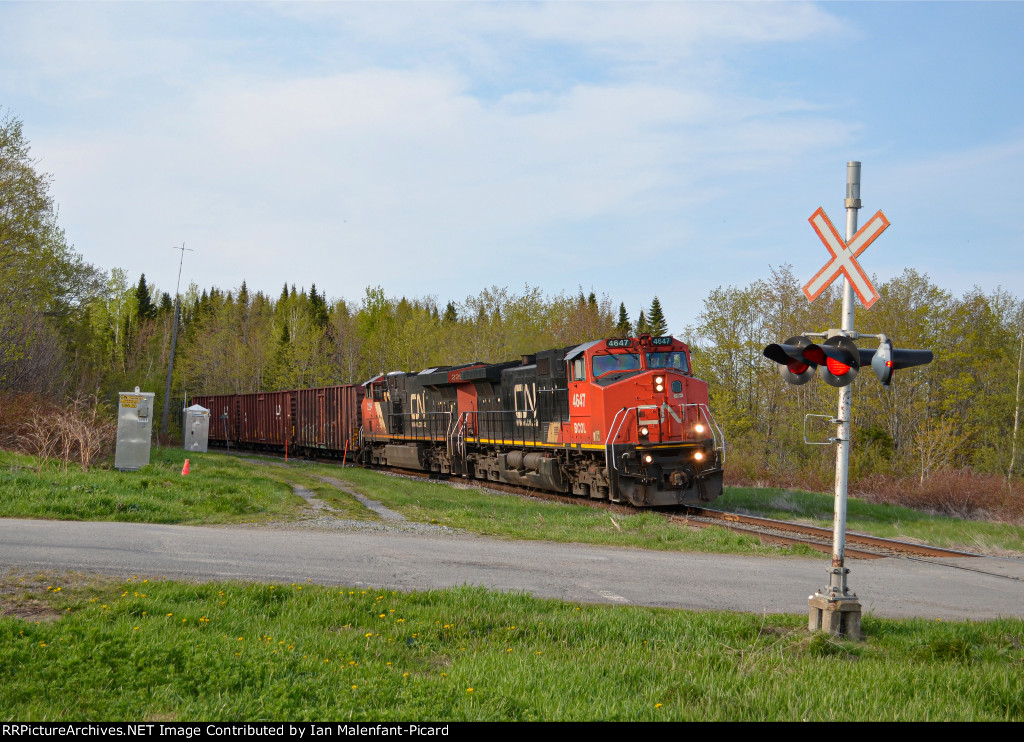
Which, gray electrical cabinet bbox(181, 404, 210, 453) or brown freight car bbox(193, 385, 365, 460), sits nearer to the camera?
brown freight car bbox(193, 385, 365, 460)

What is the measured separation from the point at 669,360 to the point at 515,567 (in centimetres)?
928

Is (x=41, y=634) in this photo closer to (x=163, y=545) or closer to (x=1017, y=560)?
(x=163, y=545)

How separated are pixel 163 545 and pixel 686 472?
1075 cm

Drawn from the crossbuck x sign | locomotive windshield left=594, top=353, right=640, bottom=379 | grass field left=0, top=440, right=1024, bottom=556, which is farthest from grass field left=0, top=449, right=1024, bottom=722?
locomotive windshield left=594, top=353, right=640, bottom=379

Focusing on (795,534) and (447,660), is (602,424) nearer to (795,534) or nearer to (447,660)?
(795,534)

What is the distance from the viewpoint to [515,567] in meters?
10.4

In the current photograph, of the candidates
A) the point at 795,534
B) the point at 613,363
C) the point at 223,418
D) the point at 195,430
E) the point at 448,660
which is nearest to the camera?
the point at 448,660

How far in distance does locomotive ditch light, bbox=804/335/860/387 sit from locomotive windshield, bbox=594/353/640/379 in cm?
1087

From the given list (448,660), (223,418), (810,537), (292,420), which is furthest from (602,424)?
(223,418)

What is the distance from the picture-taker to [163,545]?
417 inches

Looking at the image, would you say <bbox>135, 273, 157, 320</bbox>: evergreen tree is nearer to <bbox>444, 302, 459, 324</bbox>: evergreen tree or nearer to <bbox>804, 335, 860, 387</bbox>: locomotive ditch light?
<bbox>444, 302, 459, 324</bbox>: evergreen tree

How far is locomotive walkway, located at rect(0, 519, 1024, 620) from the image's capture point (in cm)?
902

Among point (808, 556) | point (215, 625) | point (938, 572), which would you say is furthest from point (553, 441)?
point (215, 625)

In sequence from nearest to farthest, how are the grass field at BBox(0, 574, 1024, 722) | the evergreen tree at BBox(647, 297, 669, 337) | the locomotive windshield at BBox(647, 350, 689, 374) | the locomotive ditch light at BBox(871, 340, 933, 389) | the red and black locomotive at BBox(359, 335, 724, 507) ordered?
the grass field at BBox(0, 574, 1024, 722) → the locomotive ditch light at BBox(871, 340, 933, 389) → the red and black locomotive at BBox(359, 335, 724, 507) → the locomotive windshield at BBox(647, 350, 689, 374) → the evergreen tree at BBox(647, 297, 669, 337)
